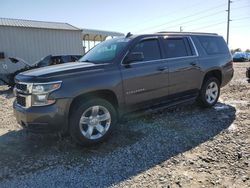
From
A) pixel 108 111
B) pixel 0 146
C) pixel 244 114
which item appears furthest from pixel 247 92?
pixel 0 146

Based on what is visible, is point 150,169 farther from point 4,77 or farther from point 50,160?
point 4,77

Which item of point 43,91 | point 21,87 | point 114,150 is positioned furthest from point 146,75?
point 21,87

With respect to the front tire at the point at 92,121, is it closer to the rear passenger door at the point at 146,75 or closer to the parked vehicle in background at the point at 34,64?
the rear passenger door at the point at 146,75

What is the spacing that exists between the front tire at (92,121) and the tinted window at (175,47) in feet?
6.39

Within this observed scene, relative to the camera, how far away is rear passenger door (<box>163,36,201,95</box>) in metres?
5.62

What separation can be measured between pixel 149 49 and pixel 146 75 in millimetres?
623

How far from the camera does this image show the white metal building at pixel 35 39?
55.3ft

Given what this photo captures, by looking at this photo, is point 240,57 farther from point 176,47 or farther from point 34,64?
point 176,47

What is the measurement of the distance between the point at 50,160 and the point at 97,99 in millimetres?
1237

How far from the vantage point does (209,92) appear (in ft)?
22.4

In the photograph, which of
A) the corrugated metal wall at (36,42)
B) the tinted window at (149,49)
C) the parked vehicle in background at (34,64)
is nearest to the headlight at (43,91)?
the tinted window at (149,49)

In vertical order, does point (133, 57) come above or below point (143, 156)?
above

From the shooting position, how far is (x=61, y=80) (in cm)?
405

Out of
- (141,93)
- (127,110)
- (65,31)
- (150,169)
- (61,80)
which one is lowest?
(150,169)
